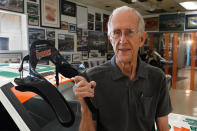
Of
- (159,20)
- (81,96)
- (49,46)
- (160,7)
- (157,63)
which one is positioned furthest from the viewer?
(159,20)

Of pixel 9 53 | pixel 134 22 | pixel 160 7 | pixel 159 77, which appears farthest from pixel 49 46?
pixel 160 7

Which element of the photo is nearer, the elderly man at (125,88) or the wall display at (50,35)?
the elderly man at (125,88)

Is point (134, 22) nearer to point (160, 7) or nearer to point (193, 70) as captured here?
point (160, 7)

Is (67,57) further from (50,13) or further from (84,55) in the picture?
(50,13)

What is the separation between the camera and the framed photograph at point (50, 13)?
14.0 feet

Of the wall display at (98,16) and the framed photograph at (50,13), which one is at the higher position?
the wall display at (98,16)

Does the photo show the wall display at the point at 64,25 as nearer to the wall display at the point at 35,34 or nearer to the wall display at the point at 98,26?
the wall display at the point at 35,34

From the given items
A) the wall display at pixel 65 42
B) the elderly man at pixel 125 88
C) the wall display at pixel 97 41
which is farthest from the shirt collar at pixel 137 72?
the wall display at pixel 97 41

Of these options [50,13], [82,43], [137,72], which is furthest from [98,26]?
[137,72]

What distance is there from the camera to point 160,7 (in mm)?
6020

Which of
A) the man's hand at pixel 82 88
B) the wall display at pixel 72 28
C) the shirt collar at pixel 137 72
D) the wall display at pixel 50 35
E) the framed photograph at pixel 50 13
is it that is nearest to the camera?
the man's hand at pixel 82 88

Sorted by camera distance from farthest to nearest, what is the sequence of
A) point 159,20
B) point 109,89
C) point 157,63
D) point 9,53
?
point 159,20 → point 157,63 → point 9,53 → point 109,89

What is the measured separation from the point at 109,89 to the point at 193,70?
6.24m

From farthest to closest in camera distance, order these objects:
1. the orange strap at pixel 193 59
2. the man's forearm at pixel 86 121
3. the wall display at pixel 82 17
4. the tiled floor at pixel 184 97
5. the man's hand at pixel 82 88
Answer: the orange strap at pixel 193 59 < the wall display at pixel 82 17 < the tiled floor at pixel 184 97 < the man's forearm at pixel 86 121 < the man's hand at pixel 82 88
